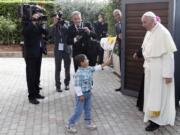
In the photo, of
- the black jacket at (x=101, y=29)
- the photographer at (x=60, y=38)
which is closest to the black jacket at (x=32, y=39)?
the photographer at (x=60, y=38)

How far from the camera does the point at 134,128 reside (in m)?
6.57

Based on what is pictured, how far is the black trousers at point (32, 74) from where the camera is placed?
26.5ft

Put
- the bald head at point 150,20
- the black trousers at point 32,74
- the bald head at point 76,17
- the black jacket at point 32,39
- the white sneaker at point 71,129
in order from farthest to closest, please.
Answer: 1. the bald head at point 76,17
2. the black trousers at point 32,74
3. the black jacket at point 32,39
4. the white sneaker at point 71,129
5. the bald head at point 150,20

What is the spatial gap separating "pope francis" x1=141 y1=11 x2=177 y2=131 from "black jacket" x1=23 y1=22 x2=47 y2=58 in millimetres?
2443

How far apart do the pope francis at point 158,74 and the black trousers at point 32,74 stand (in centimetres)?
260

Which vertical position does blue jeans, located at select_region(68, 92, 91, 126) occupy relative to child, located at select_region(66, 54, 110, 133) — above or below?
below

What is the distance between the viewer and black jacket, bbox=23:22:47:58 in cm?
780

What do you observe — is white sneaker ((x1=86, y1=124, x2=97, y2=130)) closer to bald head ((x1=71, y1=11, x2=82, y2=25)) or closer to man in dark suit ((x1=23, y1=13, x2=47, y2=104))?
man in dark suit ((x1=23, y1=13, x2=47, y2=104))

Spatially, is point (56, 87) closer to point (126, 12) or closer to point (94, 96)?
point (94, 96)

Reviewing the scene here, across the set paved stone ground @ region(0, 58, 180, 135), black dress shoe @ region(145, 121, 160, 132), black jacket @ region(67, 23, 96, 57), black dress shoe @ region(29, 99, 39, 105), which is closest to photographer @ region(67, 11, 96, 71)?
black jacket @ region(67, 23, 96, 57)

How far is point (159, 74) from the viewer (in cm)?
623

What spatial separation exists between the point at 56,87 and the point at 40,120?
245 centimetres

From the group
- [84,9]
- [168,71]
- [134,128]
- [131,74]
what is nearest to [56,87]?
[131,74]

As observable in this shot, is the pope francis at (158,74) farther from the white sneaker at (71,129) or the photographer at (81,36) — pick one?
the photographer at (81,36)
